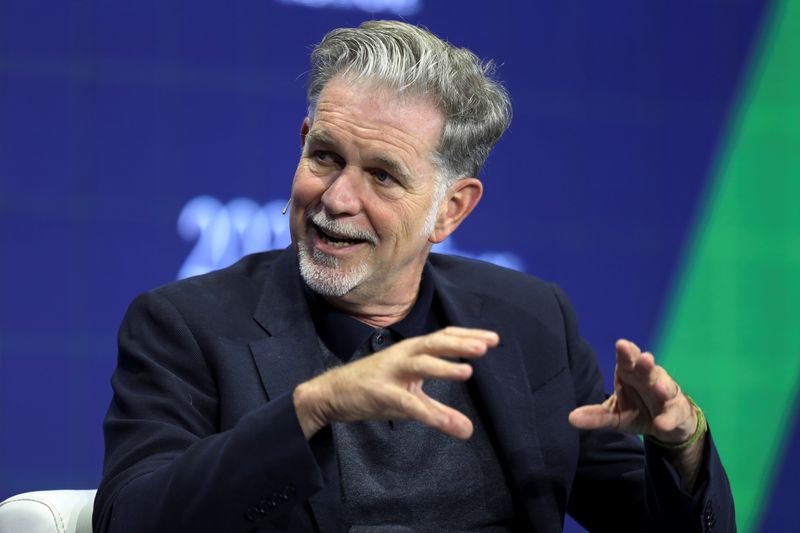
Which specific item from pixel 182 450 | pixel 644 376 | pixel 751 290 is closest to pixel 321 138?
pixel 182 450

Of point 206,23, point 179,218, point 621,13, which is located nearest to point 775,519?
point 621,13

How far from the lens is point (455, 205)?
225 centimetres

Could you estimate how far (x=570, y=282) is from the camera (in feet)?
11.7

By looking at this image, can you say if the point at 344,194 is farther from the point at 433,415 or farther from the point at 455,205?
the point at 433,415

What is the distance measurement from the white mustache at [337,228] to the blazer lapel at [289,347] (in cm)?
15

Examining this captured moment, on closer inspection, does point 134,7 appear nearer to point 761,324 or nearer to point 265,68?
point 265,68

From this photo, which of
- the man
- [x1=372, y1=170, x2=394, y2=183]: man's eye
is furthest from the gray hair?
[x1=372, y1=170, x2=394, y2=183]: man's eye

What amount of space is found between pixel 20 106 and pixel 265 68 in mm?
706

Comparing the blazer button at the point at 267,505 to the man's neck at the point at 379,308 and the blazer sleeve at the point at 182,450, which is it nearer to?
the blazer sleeve at the point at 182,450

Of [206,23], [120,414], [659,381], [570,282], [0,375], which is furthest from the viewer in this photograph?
[570,282]

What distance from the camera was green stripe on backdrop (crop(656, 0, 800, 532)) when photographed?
3.66 m

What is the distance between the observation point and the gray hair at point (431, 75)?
2.02 meters

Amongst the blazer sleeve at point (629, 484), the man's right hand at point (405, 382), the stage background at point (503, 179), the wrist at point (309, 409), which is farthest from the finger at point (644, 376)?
the stage background at point (503, 179)

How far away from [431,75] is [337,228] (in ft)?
1.11
